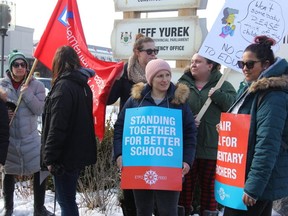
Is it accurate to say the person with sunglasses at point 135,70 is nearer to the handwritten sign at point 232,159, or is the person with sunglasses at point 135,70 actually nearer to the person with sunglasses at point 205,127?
the person with sunglasses at point 205,127

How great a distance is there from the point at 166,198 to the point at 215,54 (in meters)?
1.40

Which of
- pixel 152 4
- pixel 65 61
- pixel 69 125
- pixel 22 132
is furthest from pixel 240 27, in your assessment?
pixel 152 4

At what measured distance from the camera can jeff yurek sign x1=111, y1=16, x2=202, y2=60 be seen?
19.1 feet

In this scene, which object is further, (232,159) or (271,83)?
(232,159)

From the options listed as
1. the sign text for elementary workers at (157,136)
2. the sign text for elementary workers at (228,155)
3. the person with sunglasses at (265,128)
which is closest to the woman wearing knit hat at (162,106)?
the sign text for elementary workers at (157,136)

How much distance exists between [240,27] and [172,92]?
933 millimetres

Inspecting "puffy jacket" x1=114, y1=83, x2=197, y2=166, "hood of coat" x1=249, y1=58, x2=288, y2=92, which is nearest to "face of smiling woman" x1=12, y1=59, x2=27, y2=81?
"puffy jacket" x1=114, y1=83, x2=197, y2=166

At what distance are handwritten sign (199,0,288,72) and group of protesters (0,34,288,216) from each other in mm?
234

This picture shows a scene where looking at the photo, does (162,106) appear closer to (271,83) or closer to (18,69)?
(271,83)

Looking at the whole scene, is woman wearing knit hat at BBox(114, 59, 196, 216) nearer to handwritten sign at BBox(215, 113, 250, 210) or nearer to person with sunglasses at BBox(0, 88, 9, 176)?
handwritten sign at BBox(215, 113, 250, 210)

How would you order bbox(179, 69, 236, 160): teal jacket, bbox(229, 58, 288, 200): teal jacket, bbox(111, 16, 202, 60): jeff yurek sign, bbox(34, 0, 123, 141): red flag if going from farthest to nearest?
bbox(111, 16, 202, 60): jeff yurek sign → bbox(34, 0, 123, 141): red flag → bbox(179, 69, 236, 160): teal jacket → bbox(229, 58, 288, 200): teal jacket

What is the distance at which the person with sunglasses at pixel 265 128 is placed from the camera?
258 centimetres

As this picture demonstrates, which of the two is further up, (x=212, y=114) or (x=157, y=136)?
(x=212, y=114)

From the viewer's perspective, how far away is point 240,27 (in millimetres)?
3686
